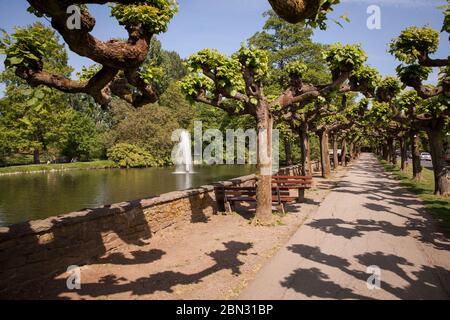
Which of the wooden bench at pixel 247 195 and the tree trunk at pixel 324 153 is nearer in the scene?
the wooden bench at pixel 247 195

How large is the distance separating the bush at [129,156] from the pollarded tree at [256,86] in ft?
143

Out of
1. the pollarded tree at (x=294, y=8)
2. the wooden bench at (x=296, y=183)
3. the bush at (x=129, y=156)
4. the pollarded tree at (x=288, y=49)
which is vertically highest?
the pollarded tree at (x=288, y=49)

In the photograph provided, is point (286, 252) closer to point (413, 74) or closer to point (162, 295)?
point (162, 295)

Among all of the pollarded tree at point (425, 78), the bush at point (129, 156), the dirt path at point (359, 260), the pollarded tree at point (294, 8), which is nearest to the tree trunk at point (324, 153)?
the pollarded tree at point (425, 78)

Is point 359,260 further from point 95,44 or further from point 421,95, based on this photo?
point 421,95

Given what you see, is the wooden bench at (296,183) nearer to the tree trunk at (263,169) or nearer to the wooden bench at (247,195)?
the wooden bench at (247,195)

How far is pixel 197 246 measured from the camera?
7.82m

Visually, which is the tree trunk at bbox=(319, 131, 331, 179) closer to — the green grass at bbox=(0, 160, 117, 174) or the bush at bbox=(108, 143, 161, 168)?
the bush at bbox=(108, 143, 161, 168)

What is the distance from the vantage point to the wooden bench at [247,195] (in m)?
11.2

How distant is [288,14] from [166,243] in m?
6.64

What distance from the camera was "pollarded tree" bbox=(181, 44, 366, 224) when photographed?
9156 mm

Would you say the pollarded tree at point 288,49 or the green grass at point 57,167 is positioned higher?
the pollarded tree at point 288,49

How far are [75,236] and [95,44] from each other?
3.94 metres

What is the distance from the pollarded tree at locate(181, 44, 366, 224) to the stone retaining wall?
2.69 metres
